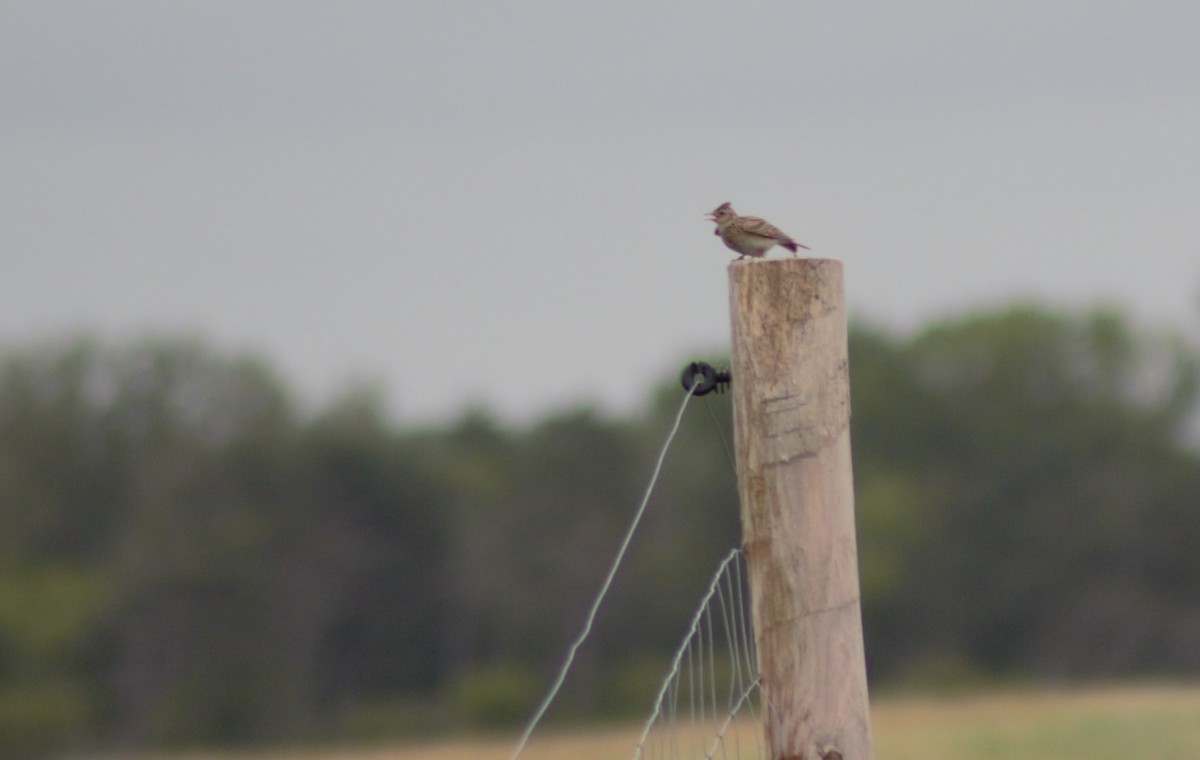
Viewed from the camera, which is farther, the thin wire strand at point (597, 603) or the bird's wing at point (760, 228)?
the bird's wing at point (760, 228)

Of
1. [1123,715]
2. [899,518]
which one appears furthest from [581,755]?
[899,518]

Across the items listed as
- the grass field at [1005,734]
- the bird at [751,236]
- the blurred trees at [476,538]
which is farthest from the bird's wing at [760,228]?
the blurred trees at [476,538]

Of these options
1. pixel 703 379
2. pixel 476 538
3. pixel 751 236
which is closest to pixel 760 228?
pixel 751 236

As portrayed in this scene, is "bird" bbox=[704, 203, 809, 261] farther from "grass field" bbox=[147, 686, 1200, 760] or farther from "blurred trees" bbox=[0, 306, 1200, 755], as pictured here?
"blurred trees" bbox=[0, 306, 1200, 755]

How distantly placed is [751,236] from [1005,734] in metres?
27.1

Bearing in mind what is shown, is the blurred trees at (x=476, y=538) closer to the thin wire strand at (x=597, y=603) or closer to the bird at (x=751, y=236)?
the bird at (x=751, y=236)

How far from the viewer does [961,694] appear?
5112cm

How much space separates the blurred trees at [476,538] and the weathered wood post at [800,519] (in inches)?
1821

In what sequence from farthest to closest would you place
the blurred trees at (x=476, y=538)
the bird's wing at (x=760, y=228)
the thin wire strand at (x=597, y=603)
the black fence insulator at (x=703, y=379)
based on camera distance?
the blurred trees at (x=476, y=538) → the bird's wing at (x=760, y=228) → the black fence insulator at (x=703, y=379) → the thin wire strand at (x=597, y=603)

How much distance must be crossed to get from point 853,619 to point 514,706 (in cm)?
5147

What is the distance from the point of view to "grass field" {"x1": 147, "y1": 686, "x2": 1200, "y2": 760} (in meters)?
28.7

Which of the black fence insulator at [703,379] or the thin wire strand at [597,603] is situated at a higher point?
the black fence insulator at [703,379]

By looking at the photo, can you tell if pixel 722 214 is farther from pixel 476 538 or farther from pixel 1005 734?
pixel 476 538

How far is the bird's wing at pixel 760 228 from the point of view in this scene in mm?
5918
